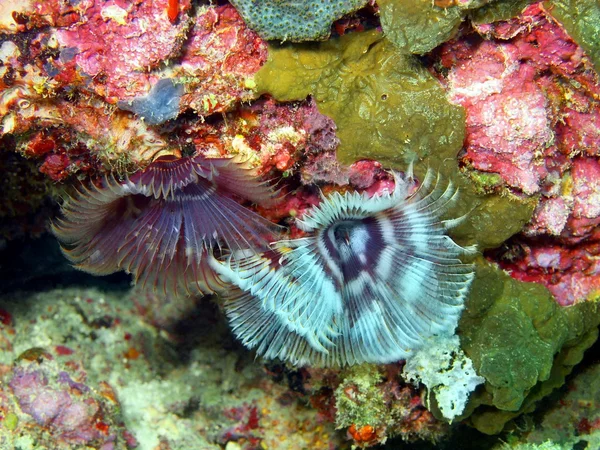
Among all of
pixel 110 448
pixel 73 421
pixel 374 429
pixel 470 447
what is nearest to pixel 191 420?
pixel 110 448

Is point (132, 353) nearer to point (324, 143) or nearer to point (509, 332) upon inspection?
point (324, 143)

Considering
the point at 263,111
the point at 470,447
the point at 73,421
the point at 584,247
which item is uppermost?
the point at 263,111

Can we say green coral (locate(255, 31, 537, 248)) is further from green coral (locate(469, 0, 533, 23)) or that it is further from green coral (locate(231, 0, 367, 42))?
green coral (locate(469, 0, 533, 23))

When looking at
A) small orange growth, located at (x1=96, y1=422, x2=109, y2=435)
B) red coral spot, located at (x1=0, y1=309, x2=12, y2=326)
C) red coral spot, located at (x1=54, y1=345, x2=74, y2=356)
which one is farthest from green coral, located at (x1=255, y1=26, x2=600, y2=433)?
red coral spot, located at (x1=0, y1=309, x2=12, y2=326)

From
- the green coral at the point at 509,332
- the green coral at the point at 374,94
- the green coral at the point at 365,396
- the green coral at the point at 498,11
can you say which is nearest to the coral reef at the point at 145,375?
the green coral at the point at 365,396

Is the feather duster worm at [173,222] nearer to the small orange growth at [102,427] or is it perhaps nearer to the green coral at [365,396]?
the green coral at [365,396]

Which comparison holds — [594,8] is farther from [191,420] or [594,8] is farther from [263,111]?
[191,420]
